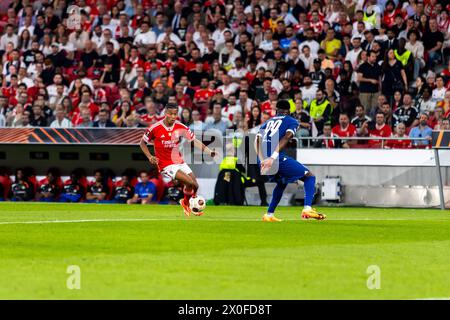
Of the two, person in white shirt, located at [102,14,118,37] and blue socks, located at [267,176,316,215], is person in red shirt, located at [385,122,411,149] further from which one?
person in white shirt, located at [102,14,118,37]

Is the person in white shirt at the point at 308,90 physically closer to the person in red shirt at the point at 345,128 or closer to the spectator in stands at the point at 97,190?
the person in red shirt at the point at 345,128

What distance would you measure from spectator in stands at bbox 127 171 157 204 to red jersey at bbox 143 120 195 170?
6.36 m

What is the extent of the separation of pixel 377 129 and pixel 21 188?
31.9 feet

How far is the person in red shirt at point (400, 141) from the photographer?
25.3 meters

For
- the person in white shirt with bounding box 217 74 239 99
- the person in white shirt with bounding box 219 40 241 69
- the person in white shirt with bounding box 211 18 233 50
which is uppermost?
the person in white shirt with bounding box 211 18 233 50

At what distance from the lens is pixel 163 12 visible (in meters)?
32.1

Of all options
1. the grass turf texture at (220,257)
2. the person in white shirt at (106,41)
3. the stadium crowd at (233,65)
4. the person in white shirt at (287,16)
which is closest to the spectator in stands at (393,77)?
the stadium crowd at (233,65)

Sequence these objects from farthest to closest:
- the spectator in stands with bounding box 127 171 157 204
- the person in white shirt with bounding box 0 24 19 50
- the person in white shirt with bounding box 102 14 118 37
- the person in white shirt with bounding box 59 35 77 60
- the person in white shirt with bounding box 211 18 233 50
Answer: the person in white shirt with bounding box 0 24 19 50, the person in white shirt with bounding box 59 35 77 60, the person in white shirt with bounding box 102 14 118 37, the person in white shirt with bounding box 211 18 233 50, the spectator in stands with bounding box 127 171 157 204

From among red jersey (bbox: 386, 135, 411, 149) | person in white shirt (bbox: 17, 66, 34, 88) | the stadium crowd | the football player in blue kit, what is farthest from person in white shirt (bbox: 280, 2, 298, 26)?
the football player in blue kit

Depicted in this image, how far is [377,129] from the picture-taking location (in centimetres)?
2586

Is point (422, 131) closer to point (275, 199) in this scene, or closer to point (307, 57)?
point (307, 57)

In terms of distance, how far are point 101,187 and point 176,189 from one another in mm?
2354

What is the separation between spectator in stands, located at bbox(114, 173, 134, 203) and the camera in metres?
A: 27.4

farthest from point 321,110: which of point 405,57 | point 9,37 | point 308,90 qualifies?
point 9,37
